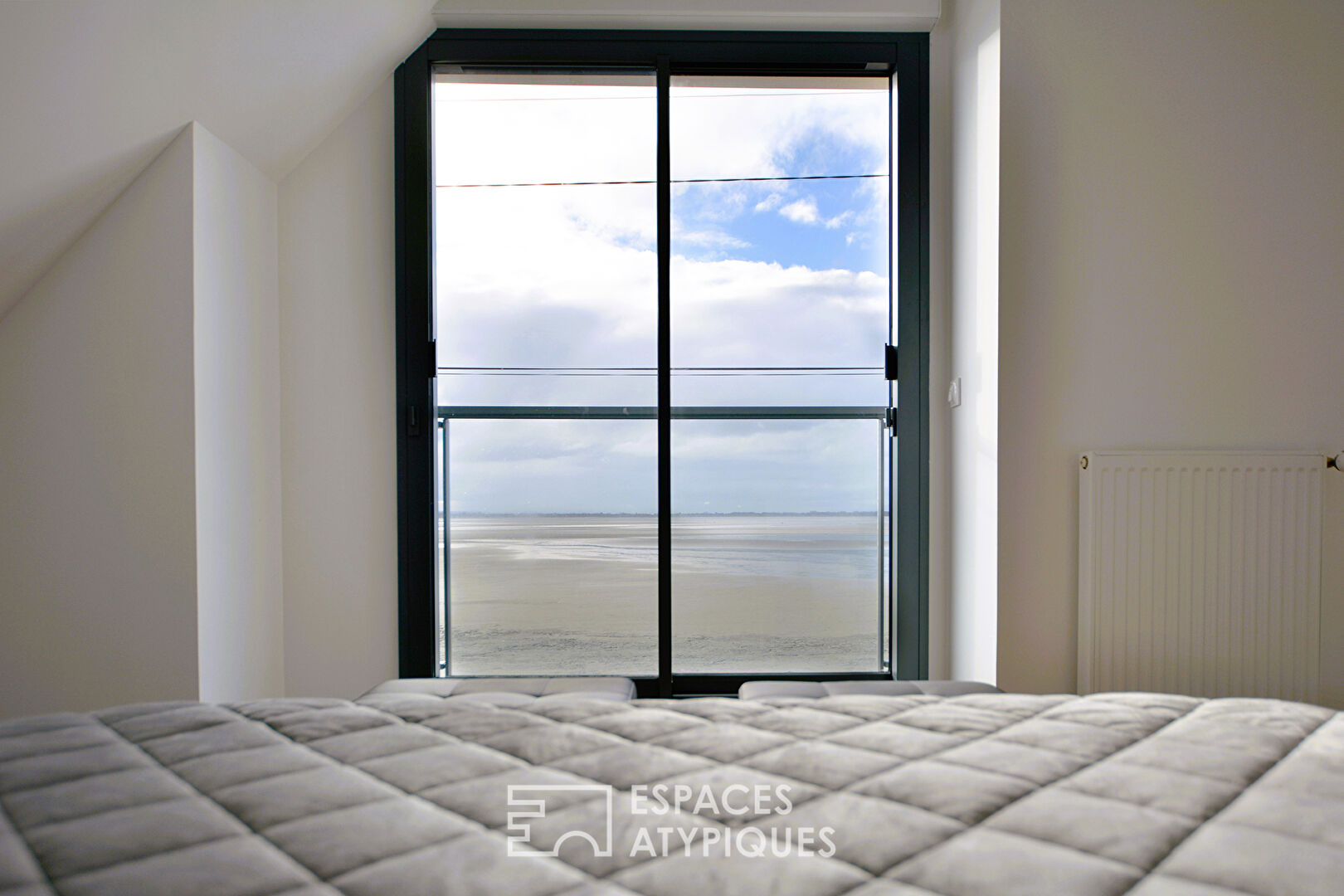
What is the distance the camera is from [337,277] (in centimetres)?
255

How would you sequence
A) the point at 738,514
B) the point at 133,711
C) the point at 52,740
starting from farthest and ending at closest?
the point at 738,514
the point at 133,711
the point at 52,740

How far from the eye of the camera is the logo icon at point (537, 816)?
665mm

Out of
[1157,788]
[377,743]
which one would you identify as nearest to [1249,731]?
[1157,788]

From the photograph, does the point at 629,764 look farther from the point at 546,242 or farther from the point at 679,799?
the point at 546,242

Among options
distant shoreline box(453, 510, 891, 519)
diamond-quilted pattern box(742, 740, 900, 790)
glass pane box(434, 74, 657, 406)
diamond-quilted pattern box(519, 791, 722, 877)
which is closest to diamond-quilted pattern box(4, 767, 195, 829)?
diamond-quilted pattern box(519, 791, 722, 877)

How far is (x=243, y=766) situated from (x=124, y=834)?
172 mm

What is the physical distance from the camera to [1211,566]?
218 centimetres

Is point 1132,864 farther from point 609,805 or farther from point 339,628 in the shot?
point 339,628

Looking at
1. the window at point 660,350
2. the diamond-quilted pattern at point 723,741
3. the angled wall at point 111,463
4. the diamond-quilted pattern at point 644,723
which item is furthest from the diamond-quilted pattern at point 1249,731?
the angled wall at point 111,463

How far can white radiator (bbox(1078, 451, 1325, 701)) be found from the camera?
7.11ft

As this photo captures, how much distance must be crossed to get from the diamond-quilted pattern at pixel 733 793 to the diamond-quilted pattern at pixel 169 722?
24.1 inches

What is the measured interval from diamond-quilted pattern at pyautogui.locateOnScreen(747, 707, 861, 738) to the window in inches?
60.6

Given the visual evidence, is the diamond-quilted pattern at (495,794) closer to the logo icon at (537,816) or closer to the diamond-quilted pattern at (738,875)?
the logo icon at (537,816)

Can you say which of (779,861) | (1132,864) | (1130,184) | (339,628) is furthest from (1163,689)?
(339,628)
